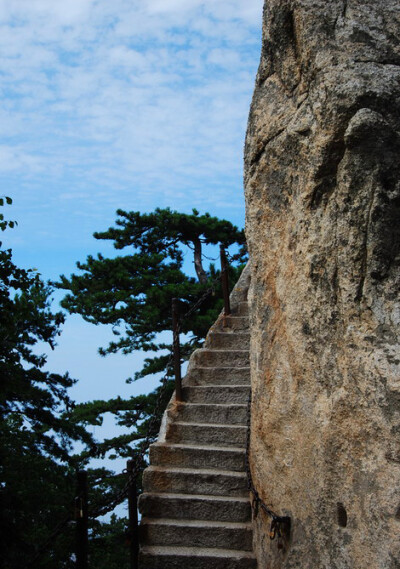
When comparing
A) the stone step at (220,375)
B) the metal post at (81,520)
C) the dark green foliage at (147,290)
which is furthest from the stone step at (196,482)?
the dark green foliage at (147,290)

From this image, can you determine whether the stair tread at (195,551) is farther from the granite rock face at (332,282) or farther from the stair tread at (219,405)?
the stair tread at (219,405)

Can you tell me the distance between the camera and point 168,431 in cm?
704

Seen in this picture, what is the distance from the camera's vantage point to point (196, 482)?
651cm

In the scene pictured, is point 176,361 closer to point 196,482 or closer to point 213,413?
point 213,413

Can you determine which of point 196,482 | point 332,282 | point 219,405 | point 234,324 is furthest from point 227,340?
point 332,282

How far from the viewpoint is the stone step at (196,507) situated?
6227 mm

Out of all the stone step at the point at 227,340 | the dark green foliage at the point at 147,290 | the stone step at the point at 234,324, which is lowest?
the stone step at the point at 227,340

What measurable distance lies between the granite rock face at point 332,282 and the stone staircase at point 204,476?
3.54ft

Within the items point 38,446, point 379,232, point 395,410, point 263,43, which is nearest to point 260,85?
point 263,43

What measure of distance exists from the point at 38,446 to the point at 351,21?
28.9 feet

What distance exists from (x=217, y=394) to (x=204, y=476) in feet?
3.80

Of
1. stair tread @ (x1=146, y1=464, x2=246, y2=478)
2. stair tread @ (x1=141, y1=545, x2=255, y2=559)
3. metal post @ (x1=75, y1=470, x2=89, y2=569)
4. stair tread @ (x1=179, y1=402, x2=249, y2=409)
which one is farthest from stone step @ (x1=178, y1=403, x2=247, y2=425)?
metal post @ (x1=75, y1=470, x2=89, y2=569)

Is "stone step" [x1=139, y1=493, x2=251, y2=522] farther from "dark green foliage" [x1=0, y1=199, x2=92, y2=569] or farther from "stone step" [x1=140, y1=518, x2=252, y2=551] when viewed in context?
"dark green foliage" [x1=0, y1=199, x2=92, y2=569]

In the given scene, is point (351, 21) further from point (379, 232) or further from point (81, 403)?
point (81, 403)
